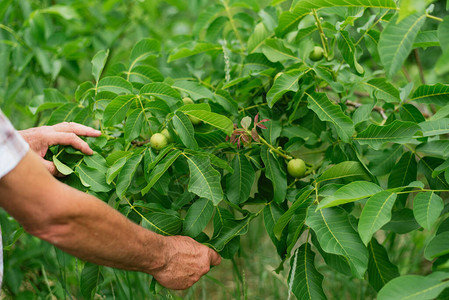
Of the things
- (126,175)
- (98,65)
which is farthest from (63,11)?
(126,175)

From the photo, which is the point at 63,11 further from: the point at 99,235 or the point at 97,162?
the point at 99,235

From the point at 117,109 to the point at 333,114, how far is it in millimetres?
717

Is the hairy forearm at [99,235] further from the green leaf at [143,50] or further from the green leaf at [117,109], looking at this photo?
the green leaf at [143,50]

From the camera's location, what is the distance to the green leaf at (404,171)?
1.60m

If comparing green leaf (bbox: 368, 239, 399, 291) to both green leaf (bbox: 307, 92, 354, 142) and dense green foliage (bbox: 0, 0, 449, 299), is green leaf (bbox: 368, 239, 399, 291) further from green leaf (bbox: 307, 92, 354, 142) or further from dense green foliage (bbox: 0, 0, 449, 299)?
green leaf (bbox: 307, 92, 354, 142)

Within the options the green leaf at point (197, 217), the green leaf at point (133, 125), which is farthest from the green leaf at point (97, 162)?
the green leaf at point (197, 217)

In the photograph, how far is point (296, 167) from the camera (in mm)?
1591

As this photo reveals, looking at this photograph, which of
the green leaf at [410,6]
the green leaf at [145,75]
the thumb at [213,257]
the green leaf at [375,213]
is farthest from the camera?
the green leaf at [145,75]

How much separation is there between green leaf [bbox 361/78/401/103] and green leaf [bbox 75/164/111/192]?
0.97 m

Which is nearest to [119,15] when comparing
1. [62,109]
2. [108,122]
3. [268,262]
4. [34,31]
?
[34,31]

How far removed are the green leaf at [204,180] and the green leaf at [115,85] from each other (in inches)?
14.1

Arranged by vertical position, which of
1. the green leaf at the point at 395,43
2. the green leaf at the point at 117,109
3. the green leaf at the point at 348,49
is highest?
the green leaf at the point at 395,43

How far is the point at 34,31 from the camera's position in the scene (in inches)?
95.3

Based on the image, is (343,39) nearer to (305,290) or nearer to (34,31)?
A: (305,290)
